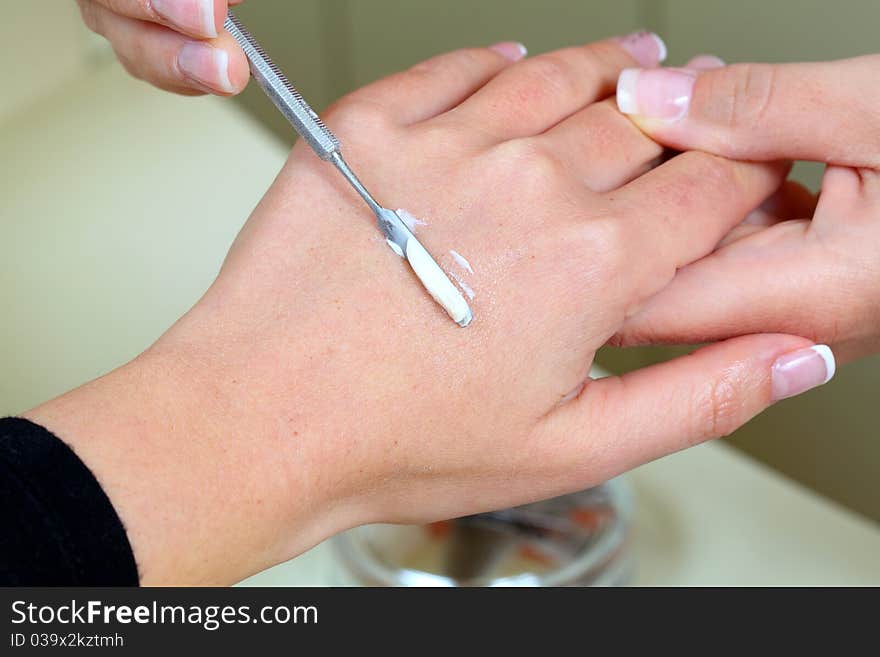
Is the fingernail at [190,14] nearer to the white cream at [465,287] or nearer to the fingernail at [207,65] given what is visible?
the fingernail at [207,65]

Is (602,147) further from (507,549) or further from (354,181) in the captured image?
(507,549)

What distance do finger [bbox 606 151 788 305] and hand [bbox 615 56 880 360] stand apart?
0.02 metres

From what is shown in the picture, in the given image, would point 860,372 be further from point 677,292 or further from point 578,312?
point 578,312

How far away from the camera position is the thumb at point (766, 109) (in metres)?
0.91

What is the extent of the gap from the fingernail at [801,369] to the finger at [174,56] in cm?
45

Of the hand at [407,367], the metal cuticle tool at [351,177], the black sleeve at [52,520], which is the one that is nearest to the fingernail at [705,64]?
the hand at [407,367]

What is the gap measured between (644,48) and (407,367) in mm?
470

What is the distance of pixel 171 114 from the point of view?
4.90ft

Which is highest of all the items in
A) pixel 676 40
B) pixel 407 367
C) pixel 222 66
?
pixel 222 66

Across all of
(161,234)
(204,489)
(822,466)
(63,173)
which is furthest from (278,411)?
(822,466)

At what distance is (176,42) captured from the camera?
871mm

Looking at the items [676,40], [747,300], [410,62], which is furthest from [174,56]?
[410,62]

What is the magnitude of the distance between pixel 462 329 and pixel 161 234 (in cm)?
68

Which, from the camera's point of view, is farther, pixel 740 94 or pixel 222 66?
pixel 740 94
